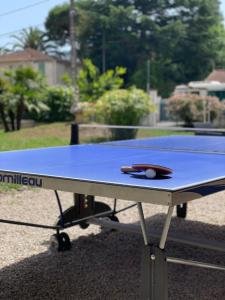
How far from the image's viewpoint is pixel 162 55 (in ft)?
195

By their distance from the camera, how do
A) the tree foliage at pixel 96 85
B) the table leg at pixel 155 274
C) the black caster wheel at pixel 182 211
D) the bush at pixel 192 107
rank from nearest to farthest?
the table leg at pixel 155 274 < the black caster wheel at pixel 182 211 < the bush at pixel 192 107 < the tree foliage at pixel 96 85

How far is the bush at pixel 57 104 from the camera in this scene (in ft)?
96.7

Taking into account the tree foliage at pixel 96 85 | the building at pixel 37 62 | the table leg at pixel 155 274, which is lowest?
the table leg at pixel 155 274

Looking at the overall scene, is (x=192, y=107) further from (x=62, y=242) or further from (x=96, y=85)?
(x=62, y=242)

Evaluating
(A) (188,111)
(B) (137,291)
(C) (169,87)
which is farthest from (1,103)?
(C) (169,87)

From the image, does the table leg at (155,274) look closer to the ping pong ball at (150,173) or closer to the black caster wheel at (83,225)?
the ping pong ball at (150,173)

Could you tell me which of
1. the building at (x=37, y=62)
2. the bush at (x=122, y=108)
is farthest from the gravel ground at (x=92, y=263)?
the building at (x=37, y=62)

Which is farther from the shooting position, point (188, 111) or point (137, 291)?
point (188, 111)

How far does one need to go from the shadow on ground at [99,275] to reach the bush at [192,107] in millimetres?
18954

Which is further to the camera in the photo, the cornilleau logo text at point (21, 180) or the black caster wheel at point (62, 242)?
the black caster wheel at point (62, 242)

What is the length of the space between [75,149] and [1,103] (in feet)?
60.4

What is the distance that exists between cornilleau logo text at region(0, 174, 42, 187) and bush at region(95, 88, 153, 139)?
12554mm

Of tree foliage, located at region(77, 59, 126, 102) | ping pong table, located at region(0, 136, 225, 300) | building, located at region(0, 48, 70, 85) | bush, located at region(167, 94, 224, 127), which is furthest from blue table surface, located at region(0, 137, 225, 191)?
building, located at region(0, 48, 70, 85)

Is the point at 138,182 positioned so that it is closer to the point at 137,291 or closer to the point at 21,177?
the point at 21,177
